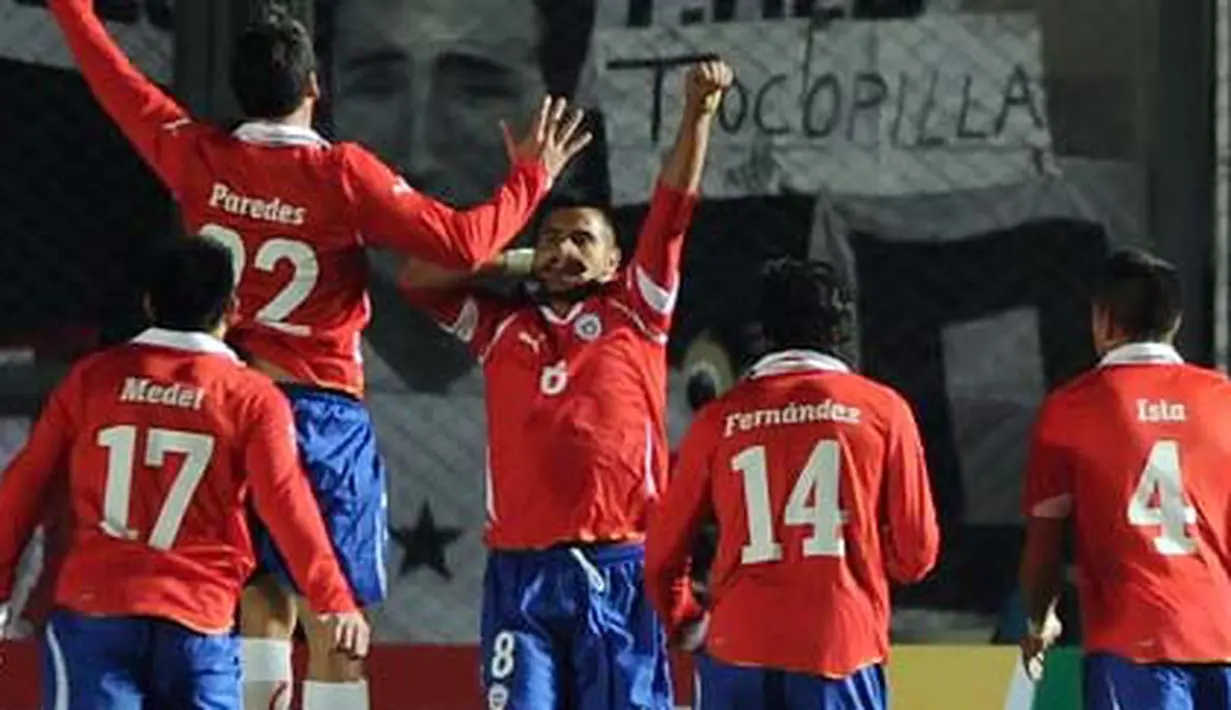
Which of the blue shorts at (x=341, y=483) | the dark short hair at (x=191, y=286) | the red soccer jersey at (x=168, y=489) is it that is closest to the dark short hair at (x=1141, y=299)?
the blue shorts at (x=341, y=483)

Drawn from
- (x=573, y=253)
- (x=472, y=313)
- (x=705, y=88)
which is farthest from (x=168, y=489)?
(x=705, y=88)

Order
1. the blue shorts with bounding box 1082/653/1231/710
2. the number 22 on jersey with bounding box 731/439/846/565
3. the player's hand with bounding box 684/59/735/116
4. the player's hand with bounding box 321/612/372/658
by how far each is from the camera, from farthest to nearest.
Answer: the player's hand with bounding box 684/59/735/116, the blue shorts with bounding box 1082/653/1231/710, the number 22 on jersey with bounding box 731/439/846/565, the player's hand with bounding box 321/612/372/658

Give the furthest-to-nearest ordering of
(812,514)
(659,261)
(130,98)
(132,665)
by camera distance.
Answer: (659,261)
(130,98)
(812,514)
(132,665)

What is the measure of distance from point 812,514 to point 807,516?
13 millimetres

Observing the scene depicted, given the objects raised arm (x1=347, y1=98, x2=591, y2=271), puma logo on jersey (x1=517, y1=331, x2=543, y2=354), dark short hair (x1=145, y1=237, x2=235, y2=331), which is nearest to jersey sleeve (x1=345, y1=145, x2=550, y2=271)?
raised arm (x1=347, y1=98, x2=591, y2=271)

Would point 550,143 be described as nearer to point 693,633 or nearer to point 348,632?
point 693,633

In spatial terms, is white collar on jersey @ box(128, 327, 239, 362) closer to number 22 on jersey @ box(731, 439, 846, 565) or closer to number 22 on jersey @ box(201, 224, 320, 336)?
number 22 on jersey @ box(201, 224, 320, 336)

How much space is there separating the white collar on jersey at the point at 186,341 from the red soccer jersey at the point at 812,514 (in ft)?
3.85

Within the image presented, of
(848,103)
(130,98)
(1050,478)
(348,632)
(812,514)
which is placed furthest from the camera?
(848,103)

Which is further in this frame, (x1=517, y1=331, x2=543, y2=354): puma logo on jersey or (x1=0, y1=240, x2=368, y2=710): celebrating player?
(x1=517, y1=331, x2=543, y2=354): puma logo on jersey

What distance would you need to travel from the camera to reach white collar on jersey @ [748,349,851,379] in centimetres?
744

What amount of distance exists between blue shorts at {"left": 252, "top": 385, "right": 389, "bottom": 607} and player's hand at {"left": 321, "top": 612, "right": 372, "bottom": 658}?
0.77m

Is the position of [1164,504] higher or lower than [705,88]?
lower

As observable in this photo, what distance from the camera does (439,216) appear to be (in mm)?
7863
